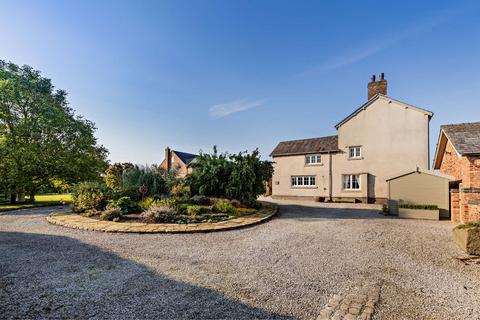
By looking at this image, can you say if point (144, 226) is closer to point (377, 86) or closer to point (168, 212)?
point (168, 212)

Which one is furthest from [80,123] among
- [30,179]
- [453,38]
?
[453,38]

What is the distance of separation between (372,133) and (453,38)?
11.3 metres

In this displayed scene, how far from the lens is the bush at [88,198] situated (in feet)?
34.9

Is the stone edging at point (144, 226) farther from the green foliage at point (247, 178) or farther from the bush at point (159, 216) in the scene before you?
the green foliage at point (247, 178)

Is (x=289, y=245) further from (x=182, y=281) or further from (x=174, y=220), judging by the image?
(x=174, y=220)

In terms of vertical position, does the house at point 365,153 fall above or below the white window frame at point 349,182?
above

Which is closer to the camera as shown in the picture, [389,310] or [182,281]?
[389,310]

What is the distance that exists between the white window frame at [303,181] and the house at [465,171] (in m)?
9.97

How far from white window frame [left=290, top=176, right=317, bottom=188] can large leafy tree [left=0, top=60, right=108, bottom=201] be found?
17721mm

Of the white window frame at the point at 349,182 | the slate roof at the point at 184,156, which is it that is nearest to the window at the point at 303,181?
the white window frame at the point at 349,182

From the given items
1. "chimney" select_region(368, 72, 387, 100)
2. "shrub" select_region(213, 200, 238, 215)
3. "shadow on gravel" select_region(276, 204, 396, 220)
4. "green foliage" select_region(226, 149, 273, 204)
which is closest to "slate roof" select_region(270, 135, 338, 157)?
"chimney" select_region(368, 72, 387, 100)

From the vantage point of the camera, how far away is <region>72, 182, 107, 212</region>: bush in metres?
10.6

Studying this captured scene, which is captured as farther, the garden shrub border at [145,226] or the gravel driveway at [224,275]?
the garden shrub border at [145,226]

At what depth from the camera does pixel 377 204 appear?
1808cm
